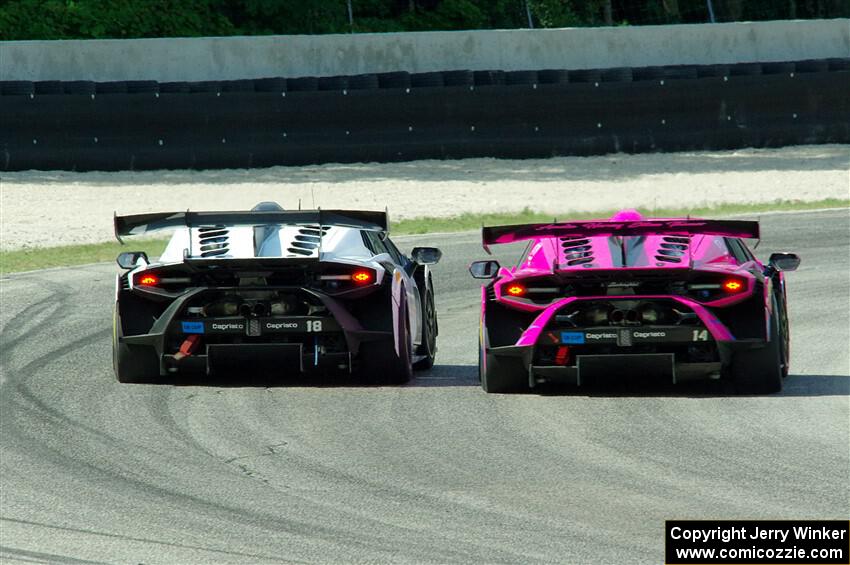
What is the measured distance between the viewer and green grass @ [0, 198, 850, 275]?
21234 millimetres

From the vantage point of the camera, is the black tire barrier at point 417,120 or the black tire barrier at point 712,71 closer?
the black tire barrier at point 417,120

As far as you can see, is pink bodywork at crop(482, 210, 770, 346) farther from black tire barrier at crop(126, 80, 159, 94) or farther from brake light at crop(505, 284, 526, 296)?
black tire barrier at crop(126, 80, 159, 94)

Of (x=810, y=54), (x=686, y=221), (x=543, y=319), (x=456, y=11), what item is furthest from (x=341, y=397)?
(x=456, y=11)

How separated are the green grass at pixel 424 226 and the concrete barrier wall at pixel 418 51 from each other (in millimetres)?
4709

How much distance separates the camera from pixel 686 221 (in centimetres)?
1104

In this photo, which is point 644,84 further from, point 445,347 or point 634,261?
point 634,261

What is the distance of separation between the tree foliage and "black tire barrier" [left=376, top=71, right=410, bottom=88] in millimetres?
6296

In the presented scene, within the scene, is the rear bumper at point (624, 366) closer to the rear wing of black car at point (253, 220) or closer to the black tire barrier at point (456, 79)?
the rear wing of black car at point (253, 220)

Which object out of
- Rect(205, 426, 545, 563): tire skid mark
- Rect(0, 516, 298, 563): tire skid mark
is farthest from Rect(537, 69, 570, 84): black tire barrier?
Rect(0, 516, 298, 563): tire skid mark

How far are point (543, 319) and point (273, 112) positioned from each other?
16539 millimetres

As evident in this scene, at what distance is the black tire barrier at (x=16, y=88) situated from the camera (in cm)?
2616

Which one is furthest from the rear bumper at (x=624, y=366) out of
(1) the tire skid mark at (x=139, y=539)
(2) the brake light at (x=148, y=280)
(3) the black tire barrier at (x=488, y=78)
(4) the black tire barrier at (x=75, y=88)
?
(3) the black tire barrier at (x=488, y=78)

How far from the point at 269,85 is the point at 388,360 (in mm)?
15919

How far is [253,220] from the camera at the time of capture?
1185cm
